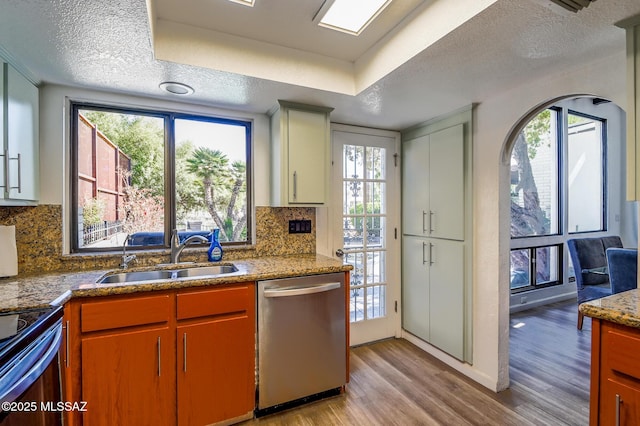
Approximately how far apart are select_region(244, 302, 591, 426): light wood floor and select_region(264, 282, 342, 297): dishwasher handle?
2.59ft

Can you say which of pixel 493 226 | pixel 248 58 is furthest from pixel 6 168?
pixel 493 226

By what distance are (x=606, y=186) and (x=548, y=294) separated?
194 centimetres

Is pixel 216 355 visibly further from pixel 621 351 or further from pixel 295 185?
pixel 621 351

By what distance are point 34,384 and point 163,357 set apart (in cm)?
62

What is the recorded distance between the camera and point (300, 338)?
6.53 feet

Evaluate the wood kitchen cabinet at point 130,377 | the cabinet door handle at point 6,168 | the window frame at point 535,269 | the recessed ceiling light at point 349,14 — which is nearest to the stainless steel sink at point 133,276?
the wood kitchen cabinet at point 130,377

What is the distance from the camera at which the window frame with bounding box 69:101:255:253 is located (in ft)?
6.87

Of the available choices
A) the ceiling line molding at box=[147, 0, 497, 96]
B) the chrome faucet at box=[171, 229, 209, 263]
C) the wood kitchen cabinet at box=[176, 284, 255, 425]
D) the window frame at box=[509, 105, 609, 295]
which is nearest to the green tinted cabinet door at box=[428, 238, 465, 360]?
the ceiling line molding at box=[147, 0, 497, 96]

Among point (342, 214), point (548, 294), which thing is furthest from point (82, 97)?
point (548, 294)

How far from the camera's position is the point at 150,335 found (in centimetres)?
163

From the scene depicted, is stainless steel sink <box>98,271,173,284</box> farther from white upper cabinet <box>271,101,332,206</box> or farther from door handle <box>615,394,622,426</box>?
door handle <box>615,394,622,426</box>

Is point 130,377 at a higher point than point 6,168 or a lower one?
lower

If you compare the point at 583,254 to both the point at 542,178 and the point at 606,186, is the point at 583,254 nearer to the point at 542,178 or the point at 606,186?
the point at 542,178

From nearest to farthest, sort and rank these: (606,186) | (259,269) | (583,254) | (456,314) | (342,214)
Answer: (259,269), (456,314), (342,214), (583,254), (606,186)
